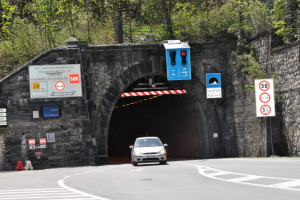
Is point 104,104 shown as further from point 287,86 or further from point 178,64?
point 287,86

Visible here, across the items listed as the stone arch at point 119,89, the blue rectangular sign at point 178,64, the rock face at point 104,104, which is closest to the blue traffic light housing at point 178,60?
the blue rectangular sign at point 178,64

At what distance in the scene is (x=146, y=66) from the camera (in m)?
35.5

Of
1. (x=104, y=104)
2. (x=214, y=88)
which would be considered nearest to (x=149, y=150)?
(x=104, y=104)

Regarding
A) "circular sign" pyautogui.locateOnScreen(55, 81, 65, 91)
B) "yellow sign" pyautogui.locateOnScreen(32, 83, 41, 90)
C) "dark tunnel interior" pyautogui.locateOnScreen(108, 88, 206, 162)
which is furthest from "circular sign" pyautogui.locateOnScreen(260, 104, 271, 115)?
"yellow sign" pyautogui.locateOnScreen(32, 83, 41, 90)

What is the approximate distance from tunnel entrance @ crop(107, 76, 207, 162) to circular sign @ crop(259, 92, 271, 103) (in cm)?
779

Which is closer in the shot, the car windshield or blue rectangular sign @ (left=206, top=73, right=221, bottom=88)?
the car windshield

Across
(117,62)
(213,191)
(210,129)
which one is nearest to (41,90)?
(117,62)

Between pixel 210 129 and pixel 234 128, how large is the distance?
2.00 meters

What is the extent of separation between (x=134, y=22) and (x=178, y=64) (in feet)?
38.7

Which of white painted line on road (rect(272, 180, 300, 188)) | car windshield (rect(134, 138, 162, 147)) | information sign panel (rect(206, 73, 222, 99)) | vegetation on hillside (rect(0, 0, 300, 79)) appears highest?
vegetation on hillside (rect(0, 0, 300, 79))

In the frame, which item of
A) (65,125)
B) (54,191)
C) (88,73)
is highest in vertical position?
(88,73)

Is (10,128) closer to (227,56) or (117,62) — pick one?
(117,62)

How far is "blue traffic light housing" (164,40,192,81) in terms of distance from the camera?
115 feet

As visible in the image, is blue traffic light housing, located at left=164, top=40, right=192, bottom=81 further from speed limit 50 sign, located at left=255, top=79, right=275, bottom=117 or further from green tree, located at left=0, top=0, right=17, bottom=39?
green tree, located at left=0, top=0, right=17, bottom=39
